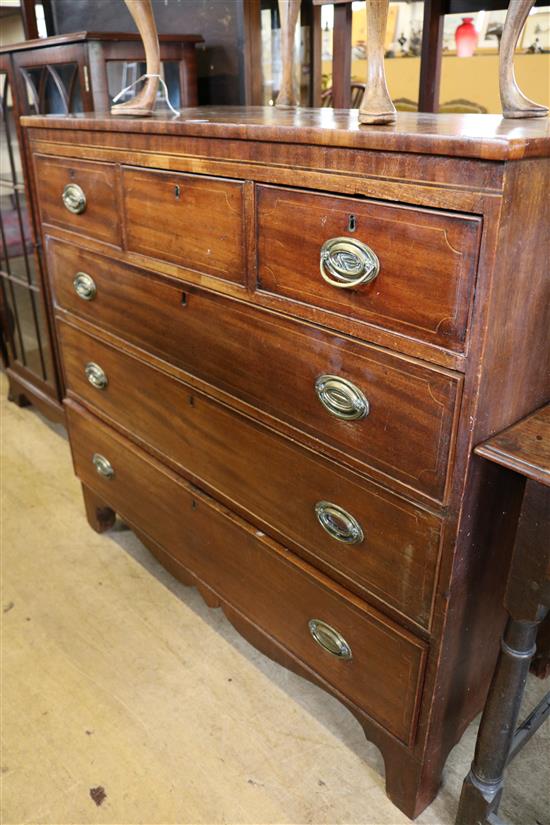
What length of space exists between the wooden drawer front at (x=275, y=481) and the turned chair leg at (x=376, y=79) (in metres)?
0.50

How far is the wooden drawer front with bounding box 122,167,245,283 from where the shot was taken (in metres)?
1.09

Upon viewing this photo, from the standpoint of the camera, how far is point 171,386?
1.39 m

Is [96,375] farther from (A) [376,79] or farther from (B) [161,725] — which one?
(A) [376,79]

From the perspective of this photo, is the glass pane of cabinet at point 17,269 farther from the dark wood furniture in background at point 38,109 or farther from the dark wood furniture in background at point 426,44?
the dark wood furniture in background at point 426,44

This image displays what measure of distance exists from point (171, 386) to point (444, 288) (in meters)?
0.71

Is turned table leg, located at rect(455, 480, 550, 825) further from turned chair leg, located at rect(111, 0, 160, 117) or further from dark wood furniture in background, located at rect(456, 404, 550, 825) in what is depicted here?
turned chair leg, located at rect(111, 0, 160, 117)

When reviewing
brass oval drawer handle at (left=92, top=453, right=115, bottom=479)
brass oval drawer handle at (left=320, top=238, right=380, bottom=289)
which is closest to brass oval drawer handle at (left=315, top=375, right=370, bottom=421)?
brass oval drawer handle at (left=320, top=238, right=380, bottom=289)

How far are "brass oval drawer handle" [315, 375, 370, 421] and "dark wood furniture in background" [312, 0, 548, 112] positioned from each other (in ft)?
2.98

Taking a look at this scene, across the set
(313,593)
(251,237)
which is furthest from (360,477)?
(251,237)

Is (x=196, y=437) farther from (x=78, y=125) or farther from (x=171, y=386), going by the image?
(x=78, y=125)

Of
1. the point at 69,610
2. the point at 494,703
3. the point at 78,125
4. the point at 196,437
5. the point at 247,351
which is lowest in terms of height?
the point at 69,610

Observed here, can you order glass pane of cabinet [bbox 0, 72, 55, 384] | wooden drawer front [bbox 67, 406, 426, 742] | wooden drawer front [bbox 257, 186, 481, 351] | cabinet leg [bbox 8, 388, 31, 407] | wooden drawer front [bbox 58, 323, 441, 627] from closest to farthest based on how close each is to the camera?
wooden drawer front [bbox 257, 186, 481, 351] < wooden drawer front [bbox 58, 323, 441, 627] < wooden drawer front [bbox 67, 406, 426, 742] < glass pane of cabinet [bbox 0, 72, 55, 384] < cabinet leg [bbox 8, 388, 31, 407]

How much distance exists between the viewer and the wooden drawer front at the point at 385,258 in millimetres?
793

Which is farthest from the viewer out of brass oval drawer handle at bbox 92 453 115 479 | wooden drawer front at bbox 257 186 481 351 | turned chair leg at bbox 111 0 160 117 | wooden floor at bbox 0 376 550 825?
brass oval drawer handle at bbox 92 453 115 479
